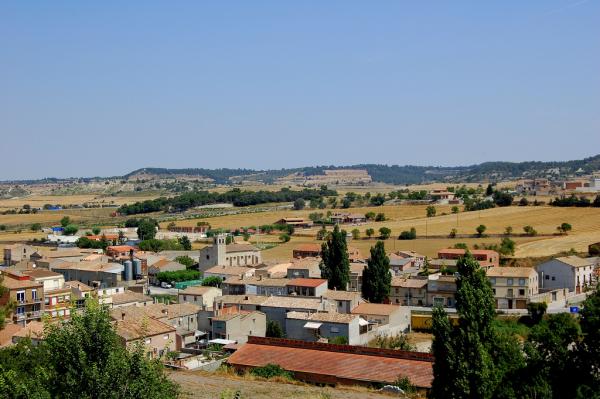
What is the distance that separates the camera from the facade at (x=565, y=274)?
45719 mm

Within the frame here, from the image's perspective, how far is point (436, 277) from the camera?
4431 cm

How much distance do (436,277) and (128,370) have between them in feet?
116

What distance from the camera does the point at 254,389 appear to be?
69.5ft

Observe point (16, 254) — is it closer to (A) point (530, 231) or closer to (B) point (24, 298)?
(B) point (24, 298)

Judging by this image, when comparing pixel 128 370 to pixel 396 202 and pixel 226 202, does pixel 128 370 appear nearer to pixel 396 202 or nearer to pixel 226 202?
pixel 396 202

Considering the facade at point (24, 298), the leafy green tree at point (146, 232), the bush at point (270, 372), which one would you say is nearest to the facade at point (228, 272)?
the facade at point (24, 298)

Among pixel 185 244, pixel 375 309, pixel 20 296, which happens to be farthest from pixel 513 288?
pixel 185 244

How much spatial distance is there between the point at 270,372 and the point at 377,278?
17.1 metres

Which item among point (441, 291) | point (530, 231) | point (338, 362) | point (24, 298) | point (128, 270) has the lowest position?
point (441, 291)

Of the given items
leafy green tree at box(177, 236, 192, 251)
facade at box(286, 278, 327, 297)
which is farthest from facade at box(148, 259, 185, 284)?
facade at box(286, 278, 327, 297)

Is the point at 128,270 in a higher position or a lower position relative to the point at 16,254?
lower

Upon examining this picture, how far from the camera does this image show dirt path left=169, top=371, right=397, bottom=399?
65.9 ft

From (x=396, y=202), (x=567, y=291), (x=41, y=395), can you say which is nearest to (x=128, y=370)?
(x=41, y=395)

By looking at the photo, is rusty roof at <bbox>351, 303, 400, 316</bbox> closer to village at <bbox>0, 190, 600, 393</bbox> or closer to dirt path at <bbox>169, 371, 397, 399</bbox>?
village at <bbox>0, 190, 600, 393</bbox>
